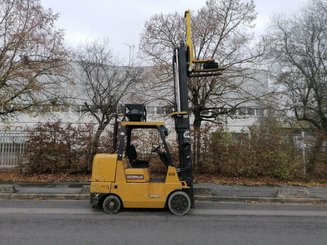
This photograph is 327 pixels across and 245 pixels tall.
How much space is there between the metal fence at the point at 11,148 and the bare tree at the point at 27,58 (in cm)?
126

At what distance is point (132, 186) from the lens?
23.9 ft

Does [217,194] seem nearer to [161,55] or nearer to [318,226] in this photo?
[318,226]

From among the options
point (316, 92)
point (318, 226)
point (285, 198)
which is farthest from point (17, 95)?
point (316, 92)

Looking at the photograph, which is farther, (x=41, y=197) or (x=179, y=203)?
(x=41, y=197)

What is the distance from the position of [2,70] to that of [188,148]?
9.91 metres

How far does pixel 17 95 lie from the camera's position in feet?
44.6

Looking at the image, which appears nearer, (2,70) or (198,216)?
(198,216)

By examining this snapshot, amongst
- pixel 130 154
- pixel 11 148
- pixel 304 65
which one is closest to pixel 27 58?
pixel 11 148

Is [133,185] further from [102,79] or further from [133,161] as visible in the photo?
[102,79]

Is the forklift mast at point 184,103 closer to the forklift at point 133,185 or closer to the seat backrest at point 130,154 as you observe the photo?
the forklift at point 133,185

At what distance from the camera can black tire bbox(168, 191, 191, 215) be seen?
726 cm

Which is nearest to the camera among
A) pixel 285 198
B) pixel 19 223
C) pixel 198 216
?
pixel 19 223

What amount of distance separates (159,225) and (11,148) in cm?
1003

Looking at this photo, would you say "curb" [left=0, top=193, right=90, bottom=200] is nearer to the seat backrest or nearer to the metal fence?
the seat backrest
